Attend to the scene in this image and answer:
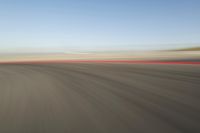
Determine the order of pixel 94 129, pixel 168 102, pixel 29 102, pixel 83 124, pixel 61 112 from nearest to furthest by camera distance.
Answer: pixel 94 129
pixel 83 124
pixel 61 112
pixel 168 102
pixel 29 102

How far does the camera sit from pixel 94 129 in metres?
2.56

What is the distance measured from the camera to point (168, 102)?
12.2 feet

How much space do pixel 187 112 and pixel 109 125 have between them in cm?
154

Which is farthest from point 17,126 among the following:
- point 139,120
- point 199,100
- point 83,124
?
point 199,100

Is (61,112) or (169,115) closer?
(169,115)

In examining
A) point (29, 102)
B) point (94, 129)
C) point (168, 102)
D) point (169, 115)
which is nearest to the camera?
point (94, 129)

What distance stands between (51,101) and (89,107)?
1.14 m

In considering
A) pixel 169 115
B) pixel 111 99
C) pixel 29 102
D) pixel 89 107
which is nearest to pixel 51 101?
pixel 29 102

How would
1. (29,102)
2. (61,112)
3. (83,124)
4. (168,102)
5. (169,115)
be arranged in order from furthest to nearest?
(29,102) → (168,102) → (61,112) → (169,115) → (83,124)

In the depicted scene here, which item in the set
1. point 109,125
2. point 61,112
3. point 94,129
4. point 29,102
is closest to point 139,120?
point 109,125

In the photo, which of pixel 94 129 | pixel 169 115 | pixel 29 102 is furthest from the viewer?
pixel 29 102

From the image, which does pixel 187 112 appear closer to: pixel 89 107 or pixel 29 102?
pixel 89 107

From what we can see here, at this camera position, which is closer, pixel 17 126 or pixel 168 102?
pixel 17 126

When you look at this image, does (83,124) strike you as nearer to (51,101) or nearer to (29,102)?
(51,101)
